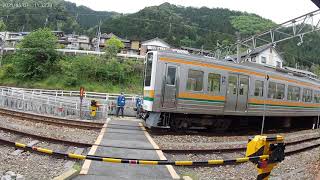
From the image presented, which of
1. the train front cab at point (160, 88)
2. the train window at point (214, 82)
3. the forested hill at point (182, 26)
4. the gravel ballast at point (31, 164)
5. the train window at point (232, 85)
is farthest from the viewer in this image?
the forested hill at point (182, 26)

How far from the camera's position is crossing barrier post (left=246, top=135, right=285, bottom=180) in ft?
22.1

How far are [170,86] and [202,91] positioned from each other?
1520mm

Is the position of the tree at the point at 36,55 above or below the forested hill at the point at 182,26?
below

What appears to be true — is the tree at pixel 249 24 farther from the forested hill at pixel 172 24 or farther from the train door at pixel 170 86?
the train door at pixel 170 86

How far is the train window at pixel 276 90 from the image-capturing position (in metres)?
18.5

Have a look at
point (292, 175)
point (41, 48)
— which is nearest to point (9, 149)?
point (292, 175)

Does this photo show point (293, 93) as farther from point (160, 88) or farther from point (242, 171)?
point (242, 171)

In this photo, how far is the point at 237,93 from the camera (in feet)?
54.6

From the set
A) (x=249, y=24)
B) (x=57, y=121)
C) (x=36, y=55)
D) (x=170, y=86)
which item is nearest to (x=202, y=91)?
(x=170, y=86)

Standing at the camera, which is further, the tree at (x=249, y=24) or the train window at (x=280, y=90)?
the tree at (x=249, y=24)

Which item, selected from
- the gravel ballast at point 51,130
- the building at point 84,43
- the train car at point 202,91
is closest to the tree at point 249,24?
the building at point 84,43

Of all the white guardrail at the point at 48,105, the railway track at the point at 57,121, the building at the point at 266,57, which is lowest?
the railway track at the point at 57,121

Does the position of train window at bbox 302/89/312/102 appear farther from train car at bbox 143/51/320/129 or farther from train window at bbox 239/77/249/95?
train window at bbox 239/77/249/95

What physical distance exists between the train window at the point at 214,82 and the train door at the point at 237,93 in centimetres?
61
